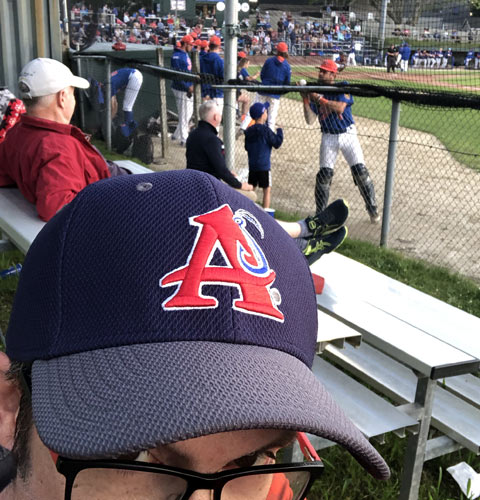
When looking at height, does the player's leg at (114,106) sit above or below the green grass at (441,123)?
above

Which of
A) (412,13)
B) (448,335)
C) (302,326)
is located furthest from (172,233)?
(412,13)

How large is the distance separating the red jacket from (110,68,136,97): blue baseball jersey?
253 inches

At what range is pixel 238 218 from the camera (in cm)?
89

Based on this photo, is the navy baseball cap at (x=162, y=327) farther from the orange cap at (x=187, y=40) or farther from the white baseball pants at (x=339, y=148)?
the orange cap at (x=187, y=40)

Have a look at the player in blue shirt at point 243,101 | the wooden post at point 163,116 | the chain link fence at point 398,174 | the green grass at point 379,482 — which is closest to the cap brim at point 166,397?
the green grass at point 379,482

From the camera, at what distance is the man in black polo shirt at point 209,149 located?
5.85 meters

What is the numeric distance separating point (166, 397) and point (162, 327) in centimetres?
10

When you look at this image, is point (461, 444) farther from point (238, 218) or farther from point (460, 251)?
point (460, 251)

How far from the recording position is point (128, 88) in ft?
31.7

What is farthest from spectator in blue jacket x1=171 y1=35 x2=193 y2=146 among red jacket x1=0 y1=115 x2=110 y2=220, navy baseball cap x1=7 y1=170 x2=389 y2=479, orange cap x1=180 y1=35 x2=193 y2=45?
navy baseball cap x1=7 y1=170 x2=389 y2=479

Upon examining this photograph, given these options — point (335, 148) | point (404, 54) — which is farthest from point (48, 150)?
point (404, 54)

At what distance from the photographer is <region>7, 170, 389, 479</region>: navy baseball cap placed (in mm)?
709

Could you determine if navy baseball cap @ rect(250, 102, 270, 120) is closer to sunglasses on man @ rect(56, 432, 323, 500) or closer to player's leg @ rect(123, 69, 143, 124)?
player's leg @ rect(123, 69, 143, 124)

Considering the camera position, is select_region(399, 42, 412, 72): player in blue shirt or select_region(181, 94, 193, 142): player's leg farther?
select_region(399, 42, 412, 72): player in blue shirt
